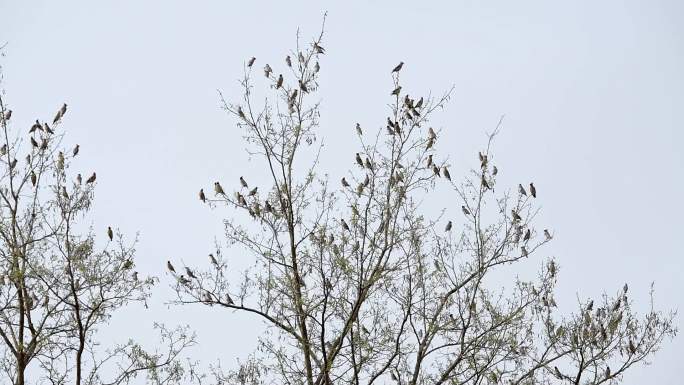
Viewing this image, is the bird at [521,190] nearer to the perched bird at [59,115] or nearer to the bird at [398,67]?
the bird at [398,67]

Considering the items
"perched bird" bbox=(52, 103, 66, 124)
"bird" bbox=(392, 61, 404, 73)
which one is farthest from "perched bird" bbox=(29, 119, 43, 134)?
"bird" bbox=(392, 61, 404, 73)

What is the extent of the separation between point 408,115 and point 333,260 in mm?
1964

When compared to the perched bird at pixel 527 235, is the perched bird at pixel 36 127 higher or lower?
higher

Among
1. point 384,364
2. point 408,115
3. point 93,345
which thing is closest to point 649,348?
point 384,364

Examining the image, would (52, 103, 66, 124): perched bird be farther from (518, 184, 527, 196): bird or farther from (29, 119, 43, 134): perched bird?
(518, 184, 527, 196): bird

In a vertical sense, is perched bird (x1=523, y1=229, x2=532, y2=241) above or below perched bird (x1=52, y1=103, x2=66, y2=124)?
below

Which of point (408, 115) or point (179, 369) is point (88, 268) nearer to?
point (179, 369)

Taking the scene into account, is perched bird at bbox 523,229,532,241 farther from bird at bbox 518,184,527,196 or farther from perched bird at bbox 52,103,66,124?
perched bird at bbox 52,103,66,124

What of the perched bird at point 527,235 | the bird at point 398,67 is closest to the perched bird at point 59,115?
the bird at point 398,67

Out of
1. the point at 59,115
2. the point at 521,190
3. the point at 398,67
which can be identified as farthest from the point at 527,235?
the point at 59,115

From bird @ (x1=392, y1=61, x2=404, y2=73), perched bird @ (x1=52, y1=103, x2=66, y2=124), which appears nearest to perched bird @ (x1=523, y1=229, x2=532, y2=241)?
bird @ (x1=392, y1=61, x2=404, y2=73)

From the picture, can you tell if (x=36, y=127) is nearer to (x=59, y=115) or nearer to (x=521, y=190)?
(x=59, y=115)

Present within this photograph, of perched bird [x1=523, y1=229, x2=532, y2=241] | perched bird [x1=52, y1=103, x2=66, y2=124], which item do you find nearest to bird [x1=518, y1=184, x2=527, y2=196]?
perched bird [x1=523, y1=229, x2=532, y2=241]

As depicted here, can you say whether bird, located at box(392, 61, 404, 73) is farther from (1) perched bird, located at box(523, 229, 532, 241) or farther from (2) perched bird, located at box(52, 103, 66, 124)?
(2) perched bird, located at box(52, 103, 66, 124)
